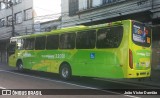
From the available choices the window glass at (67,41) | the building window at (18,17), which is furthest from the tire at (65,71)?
the building window at (18,17)

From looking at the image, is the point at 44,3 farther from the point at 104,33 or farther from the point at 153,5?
the point at 104,33

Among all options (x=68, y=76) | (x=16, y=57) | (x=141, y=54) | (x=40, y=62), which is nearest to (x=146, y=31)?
(x=141, y=54)

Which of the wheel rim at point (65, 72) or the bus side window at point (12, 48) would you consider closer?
the wheel rim at point (65, 72)

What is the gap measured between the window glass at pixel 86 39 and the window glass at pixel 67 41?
48cm

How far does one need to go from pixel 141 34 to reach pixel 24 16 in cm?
2883

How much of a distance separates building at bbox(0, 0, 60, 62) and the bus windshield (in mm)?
23299

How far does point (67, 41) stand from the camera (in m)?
17.3

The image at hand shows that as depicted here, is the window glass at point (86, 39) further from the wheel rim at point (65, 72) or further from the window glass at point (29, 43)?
the window glass at point (29, 43)

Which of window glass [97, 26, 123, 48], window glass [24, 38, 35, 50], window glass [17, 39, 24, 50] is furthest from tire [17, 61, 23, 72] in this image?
window glass [97, 26, 123, 48]

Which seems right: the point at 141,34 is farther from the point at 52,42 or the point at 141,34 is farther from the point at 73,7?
the point at 73,7

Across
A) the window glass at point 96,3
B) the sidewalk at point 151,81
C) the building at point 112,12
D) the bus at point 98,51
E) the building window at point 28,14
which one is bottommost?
the sidewalk at point 151,81

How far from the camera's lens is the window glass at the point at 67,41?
55.4ft

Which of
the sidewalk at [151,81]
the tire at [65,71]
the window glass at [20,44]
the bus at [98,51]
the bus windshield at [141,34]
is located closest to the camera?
the bus at [98,51]

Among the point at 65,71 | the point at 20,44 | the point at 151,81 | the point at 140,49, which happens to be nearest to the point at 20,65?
the point at 20,44
